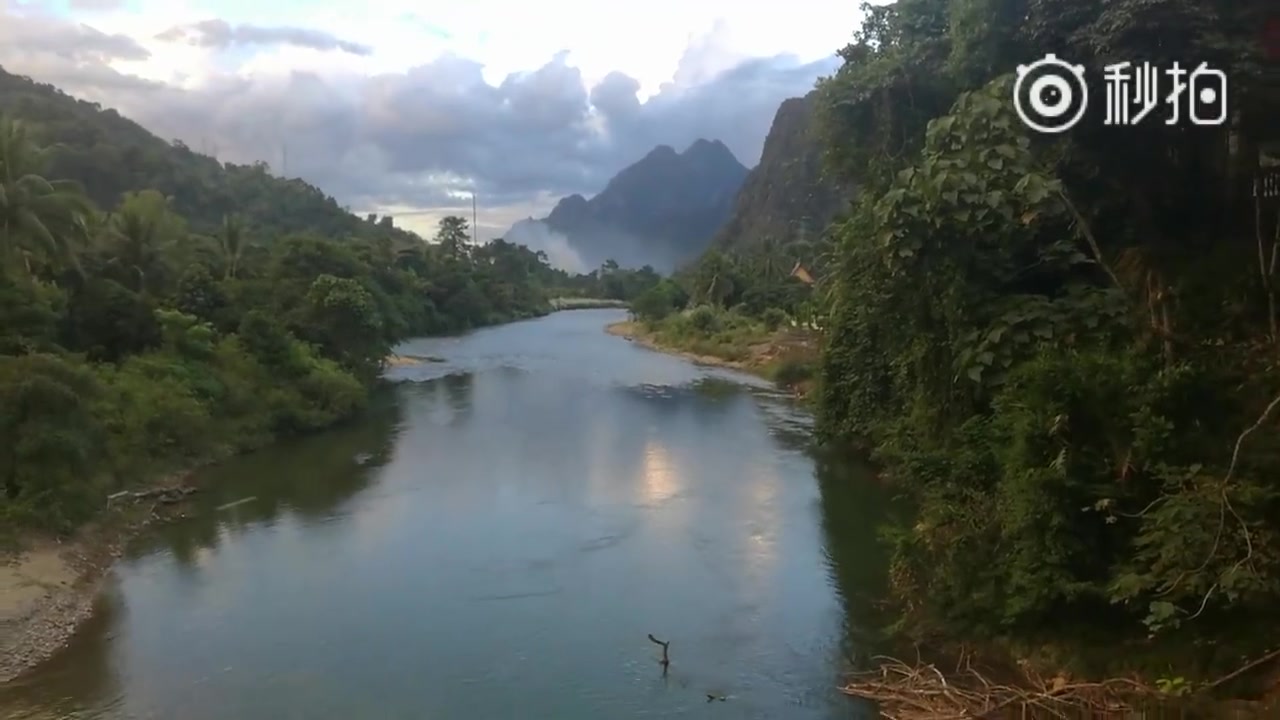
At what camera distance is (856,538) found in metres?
13.6

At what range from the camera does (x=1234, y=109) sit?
8.24m

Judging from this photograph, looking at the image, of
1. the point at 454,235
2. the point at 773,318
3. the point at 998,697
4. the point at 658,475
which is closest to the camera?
the point at 998,697

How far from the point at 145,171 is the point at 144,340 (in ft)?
120

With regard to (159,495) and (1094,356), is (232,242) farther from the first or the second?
(1094,356)

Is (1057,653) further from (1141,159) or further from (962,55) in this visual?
(962,55)

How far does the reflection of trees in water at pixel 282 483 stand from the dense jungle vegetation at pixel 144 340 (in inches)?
27.8

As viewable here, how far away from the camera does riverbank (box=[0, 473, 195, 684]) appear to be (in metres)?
10.3

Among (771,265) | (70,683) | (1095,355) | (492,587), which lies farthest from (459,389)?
(771,265)

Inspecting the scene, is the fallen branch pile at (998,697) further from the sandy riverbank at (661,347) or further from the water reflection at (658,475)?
the sandy riverbank at (661,347)

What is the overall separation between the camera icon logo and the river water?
508 centimetres

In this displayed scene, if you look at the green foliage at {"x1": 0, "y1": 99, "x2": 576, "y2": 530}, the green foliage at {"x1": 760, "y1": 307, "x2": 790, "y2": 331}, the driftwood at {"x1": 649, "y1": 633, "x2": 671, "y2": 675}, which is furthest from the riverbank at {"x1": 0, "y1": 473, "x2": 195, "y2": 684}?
the green foliage at {"x1": 760, "y1": 307, "x2": 790, "y2": 331}

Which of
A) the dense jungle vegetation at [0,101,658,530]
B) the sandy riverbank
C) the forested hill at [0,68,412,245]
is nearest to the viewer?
the dense jungle vegetation at [0,101,658,530]

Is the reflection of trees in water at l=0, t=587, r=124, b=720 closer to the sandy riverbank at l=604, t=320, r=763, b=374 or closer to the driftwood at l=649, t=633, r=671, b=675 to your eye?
the driftwood at l=649, t=633, r=671, b=675

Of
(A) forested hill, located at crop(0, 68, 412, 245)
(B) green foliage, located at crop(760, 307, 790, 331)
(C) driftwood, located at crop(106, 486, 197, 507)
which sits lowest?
(C) driftwood, located at crop(106, 486, 197, 507)
